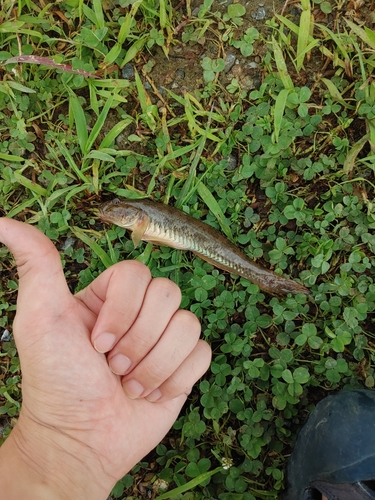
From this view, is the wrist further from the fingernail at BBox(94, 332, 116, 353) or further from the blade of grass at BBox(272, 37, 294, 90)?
the blade of grass at BBox(272, 37, 294, 90)

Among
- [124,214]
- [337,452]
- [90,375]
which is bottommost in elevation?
[337,452]

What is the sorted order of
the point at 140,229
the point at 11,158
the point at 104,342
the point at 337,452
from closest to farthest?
the point at 104,342
the point at 337,452
the point at 140,229
the point at 11,158

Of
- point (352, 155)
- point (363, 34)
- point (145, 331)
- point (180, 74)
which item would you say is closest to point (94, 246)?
point (145, 331)

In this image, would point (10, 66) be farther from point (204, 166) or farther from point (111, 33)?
point (204, 166)

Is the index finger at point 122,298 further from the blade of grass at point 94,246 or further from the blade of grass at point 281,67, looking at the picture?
the blade of grass at point 281,67

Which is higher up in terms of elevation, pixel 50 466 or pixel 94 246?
pixel 94 246

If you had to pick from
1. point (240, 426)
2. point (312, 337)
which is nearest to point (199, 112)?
point (312, 337)

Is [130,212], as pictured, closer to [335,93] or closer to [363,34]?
[335,93]
